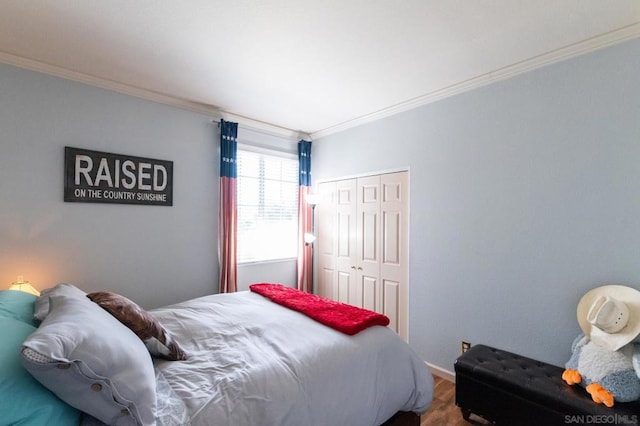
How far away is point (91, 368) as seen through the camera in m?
0.91

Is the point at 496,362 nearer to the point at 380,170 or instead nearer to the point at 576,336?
the point at 576,336

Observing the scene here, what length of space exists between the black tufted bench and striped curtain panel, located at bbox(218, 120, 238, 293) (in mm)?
2426

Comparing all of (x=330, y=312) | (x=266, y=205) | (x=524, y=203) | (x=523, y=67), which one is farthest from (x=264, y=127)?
(x=524, y=203)

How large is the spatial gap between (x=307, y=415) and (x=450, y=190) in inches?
88.5

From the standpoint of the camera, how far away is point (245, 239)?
3602 millimetres

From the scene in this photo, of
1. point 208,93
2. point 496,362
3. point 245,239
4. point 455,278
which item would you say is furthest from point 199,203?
point 496,362

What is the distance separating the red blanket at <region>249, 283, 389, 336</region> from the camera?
1.78 meters

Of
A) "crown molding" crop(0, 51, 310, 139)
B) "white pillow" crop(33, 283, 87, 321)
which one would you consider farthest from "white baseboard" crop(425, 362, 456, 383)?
"crown molding" crop(0, 51, 310, 139)

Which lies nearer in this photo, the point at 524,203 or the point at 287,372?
the point at 287,372

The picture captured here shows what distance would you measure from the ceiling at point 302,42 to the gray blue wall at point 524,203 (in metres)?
0.26

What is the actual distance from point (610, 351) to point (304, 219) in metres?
3.14

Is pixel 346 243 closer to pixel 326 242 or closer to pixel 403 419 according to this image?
pixel 326 242

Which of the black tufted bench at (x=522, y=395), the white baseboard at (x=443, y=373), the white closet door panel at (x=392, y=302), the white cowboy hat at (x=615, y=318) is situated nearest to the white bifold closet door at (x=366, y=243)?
the white closet door panel at (x=392, y=302)

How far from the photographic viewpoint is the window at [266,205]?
360 centimetres
